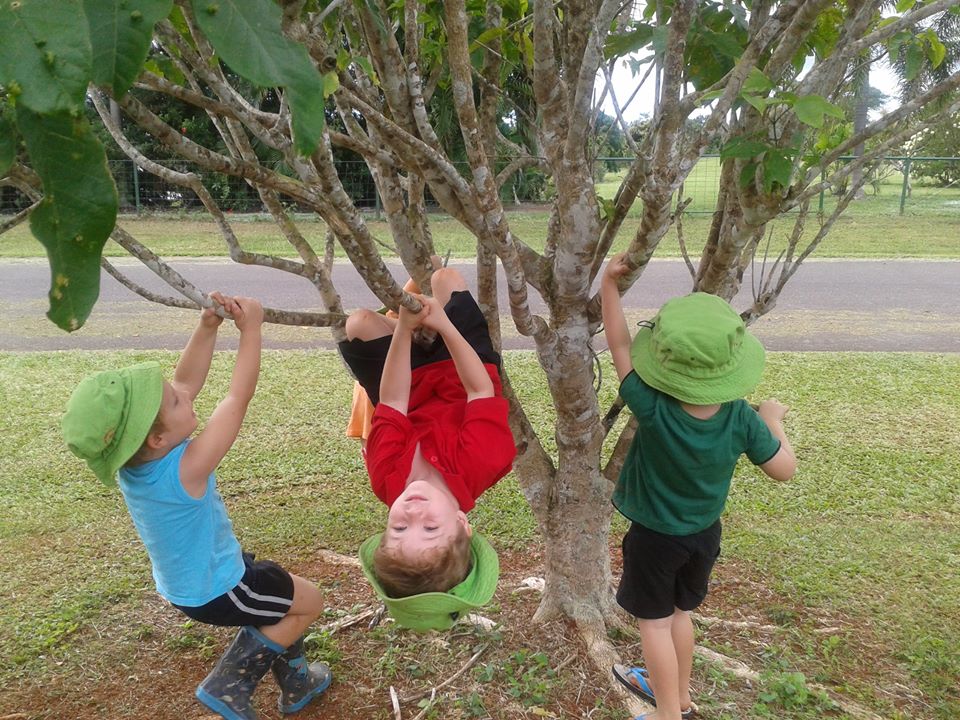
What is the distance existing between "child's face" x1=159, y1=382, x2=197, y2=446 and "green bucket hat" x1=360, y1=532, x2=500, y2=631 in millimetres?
656

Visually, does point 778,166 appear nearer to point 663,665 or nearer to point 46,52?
point 663,665

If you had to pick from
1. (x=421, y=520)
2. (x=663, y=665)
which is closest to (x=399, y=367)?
(x=421, y=520)

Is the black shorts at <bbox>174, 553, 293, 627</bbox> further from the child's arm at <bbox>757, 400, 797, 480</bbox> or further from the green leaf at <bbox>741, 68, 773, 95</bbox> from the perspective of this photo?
the green leaf at <bbox>741, 68, 773, 95</bbox>

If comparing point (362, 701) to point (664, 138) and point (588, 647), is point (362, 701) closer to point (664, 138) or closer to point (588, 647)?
point (588, 647)

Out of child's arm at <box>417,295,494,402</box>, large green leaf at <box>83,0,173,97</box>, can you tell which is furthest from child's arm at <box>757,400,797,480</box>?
large green leaf at <box>83,0,173,97</box>

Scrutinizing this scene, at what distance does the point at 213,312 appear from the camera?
2.16 meters

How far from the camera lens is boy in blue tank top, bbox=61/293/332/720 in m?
2.22

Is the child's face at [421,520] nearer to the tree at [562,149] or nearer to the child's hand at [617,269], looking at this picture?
the tree at [562,149]

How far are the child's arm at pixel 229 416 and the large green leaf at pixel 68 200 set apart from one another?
1.38m

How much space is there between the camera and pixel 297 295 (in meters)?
10.8

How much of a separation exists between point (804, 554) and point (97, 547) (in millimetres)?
3763

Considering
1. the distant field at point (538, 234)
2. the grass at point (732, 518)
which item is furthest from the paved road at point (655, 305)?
the grass at point (732, 518)

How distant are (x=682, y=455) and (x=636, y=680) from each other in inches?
44.6

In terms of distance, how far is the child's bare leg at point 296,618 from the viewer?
2.83 meters
